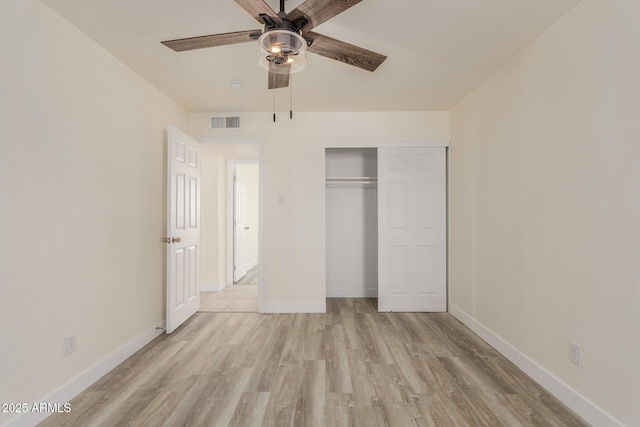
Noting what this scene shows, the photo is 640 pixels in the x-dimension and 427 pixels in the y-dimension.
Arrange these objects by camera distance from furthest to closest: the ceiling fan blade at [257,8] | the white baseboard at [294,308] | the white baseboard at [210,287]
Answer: the white baseboard at [210,287] → the white baseboard at [294,308] → the ceiling fan blade at [257,8]

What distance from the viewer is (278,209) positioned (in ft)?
12.8

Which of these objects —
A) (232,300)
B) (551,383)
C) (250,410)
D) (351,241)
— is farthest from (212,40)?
(232,300)

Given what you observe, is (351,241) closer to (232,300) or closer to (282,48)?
(232,300)

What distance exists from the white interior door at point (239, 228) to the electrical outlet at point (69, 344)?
11.0 feet

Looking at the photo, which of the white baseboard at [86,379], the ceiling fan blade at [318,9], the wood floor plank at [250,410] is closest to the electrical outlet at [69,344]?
the white baseboard at [86,379]

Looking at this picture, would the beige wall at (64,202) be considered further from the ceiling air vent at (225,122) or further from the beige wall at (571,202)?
the beige wall at (571,202)

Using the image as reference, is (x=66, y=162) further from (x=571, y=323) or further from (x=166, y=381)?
(x=571, y=323)

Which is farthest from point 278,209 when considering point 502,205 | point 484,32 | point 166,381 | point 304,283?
point 484,32

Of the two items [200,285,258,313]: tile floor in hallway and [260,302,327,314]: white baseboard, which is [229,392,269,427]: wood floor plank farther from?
[200,285,258,313]: tile floor in hallway

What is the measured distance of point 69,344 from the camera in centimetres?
205

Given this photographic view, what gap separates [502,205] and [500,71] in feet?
3.94

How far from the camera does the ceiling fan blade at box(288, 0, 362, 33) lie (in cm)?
145

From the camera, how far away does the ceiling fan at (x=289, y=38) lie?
1.50 meters

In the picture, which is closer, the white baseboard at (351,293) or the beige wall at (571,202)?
the beige wall at (571,202)
